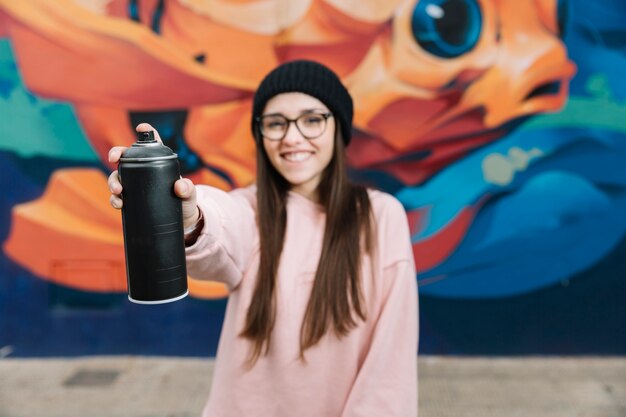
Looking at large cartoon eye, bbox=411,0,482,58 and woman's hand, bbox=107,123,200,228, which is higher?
woman's hand, bbox=107,123,200,228

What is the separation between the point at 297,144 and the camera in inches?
64.3

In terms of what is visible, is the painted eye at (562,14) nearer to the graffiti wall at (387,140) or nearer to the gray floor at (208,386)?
the graffiti wall at (387,140)

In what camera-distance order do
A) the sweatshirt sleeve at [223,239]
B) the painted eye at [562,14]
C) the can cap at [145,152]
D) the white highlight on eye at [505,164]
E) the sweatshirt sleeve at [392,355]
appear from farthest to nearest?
the white highlight on eye at [505,164] → the painted eye at [562,14] → the sweatshirt sleeve at [392,355] → the sweatshirt sleeve at [223,239] → the can cap at [145,152]

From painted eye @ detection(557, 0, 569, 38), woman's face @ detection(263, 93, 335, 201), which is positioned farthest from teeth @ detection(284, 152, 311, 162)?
painted eye @ detection(557, 0, 569, 38)

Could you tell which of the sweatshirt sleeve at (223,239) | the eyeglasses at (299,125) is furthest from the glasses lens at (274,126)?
the sweatshirt sleeve at (223,239)

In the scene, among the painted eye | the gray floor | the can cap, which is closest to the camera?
the can cap

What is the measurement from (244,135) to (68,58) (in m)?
1.22

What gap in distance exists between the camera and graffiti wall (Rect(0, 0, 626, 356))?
3.49m

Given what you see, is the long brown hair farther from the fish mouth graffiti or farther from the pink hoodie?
the fish mouth graffiti

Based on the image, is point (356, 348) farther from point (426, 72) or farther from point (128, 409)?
point (426, 72)

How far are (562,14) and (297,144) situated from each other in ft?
8.54

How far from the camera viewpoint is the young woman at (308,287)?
1.55 m

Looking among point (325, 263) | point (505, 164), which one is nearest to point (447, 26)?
point (505, 164)

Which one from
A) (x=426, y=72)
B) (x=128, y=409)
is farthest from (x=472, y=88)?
(x=128, y=409)
